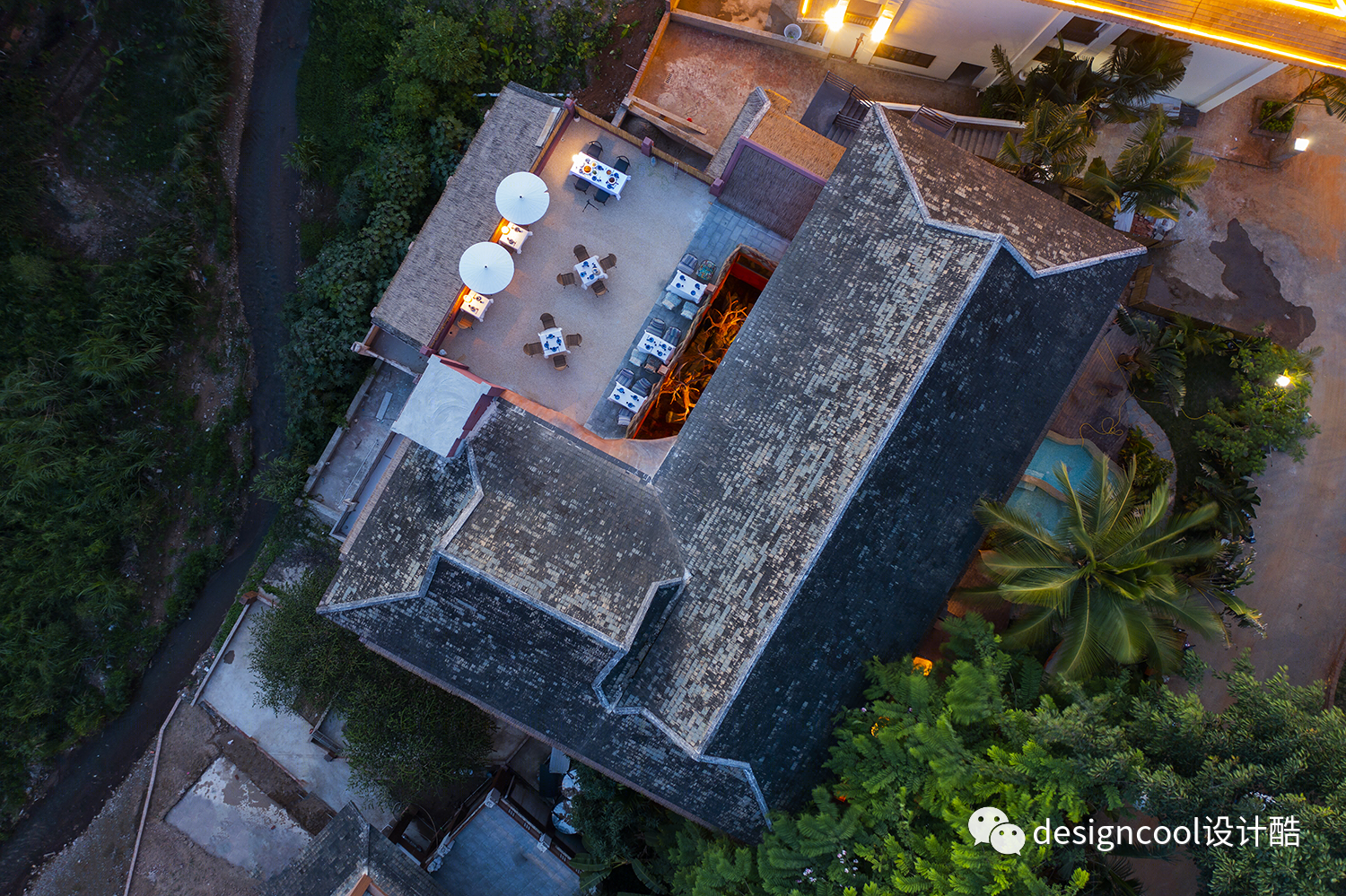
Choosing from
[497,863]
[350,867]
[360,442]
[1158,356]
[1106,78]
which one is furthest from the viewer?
[360,442]

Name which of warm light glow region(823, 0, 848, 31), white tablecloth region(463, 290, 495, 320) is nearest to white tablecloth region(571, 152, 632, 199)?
white tablecloth region(463, 290, 495, 320)

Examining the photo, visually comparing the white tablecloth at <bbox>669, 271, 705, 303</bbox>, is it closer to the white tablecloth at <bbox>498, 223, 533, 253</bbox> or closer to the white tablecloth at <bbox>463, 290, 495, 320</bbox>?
the white tablecloth at <bbox>498, 223, 533, 253</bbox>

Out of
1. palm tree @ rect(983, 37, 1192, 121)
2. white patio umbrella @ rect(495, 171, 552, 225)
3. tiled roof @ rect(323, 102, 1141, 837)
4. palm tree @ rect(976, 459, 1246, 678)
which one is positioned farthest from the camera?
palm tree @ rect(983, 37, 1192, 121)

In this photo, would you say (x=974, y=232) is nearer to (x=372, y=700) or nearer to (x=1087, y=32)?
(x=1087, y=32)

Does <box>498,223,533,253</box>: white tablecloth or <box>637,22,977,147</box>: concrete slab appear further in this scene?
<box>637,22,977,147</box>: concrete slab

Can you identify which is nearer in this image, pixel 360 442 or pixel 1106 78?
pixel 1106 78

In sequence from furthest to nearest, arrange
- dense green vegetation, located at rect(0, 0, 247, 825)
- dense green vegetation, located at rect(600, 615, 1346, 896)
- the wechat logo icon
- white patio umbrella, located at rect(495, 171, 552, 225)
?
1. dense green vegetation, located at rect(0, 0, 247, 825)
2. white patio umbrella, located at rect(495, 171, 552, 225)
3. the wechat logo icon
4. dense green vegetation, located at rect(600, 615, 1346, 896)

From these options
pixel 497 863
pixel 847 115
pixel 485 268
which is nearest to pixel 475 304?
pixel 485 268
